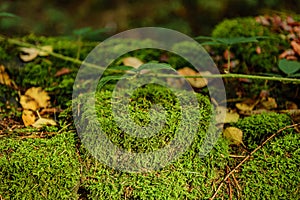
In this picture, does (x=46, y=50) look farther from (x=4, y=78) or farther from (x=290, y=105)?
(x=290, y=105)

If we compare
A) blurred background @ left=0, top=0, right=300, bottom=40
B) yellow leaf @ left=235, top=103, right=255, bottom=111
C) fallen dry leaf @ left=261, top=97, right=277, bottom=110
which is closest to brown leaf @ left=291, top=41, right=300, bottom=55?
fallen dry leaf @ left=261, top=97, right=277, bottom=110

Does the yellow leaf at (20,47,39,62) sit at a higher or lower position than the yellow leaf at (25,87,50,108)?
higher

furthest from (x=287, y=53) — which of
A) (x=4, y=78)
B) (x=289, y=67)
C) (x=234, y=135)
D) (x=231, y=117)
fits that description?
(x=4, y=78)

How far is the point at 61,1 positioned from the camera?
5.71 metres

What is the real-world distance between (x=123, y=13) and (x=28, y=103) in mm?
3954

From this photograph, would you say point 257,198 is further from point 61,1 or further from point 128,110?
point 61,1

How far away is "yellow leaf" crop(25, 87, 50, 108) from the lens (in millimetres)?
1970

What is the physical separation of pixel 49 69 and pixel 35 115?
525 mm

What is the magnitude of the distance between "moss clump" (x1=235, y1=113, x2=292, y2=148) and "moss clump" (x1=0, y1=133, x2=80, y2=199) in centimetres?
89

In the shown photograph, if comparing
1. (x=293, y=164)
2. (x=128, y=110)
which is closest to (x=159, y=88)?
(x=128, y=110)

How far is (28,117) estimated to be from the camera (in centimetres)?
178

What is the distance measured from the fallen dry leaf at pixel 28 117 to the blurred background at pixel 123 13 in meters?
2.89

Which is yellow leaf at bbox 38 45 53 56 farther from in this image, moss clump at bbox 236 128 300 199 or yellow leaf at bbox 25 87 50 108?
moss clump at bbox 236 128 300 199

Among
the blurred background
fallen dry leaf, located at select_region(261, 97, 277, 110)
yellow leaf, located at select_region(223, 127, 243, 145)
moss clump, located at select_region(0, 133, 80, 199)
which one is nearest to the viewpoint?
moss clump, located at select_region(0, 133, 80, 199)
